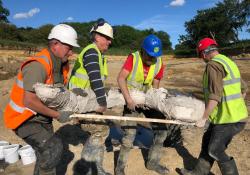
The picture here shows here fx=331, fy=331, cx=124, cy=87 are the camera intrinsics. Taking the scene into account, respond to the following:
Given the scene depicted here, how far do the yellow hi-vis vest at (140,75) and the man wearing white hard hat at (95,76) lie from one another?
47 centimetres

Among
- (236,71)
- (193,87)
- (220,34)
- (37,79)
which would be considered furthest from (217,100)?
(220,34)

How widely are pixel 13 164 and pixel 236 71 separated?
3620 mm

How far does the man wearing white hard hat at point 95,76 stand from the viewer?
13.3 ft

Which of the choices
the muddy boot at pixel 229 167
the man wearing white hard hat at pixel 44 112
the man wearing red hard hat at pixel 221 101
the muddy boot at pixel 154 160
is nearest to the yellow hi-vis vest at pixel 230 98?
the man wearing red hard hat at pixel 221 101

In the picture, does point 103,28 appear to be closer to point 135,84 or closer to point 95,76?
point 95,76

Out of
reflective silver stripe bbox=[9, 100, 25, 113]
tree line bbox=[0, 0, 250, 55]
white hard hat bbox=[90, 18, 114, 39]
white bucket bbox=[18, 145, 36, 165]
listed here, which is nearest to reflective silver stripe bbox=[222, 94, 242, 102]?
white hard hat bbox=[90, 18, 114, 39]

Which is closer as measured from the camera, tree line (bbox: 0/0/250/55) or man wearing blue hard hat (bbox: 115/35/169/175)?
man wearing blue hard hat (bbox: 115/35/169/175)

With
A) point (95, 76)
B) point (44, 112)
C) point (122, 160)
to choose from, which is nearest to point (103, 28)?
point (95, 76)

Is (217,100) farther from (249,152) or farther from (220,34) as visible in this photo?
(220,34)

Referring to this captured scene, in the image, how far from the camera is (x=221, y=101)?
410cm

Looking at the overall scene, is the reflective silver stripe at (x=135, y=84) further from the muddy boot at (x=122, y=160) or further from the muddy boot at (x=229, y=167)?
the muddy boot at (x=229, y=167)

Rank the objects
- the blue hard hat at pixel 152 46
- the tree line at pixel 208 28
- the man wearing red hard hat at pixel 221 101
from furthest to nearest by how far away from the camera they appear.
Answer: the tree line at pixel 208 28
the blue hard hat at pixel 152 46
the man wearing red hard hat at pixel 221 101

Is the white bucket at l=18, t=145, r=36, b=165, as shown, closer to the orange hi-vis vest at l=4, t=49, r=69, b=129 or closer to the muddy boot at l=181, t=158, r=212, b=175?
the orange hi-vis vest at l=4, t=49, r=69, b=129

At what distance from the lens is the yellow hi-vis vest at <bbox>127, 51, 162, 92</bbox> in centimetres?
461
